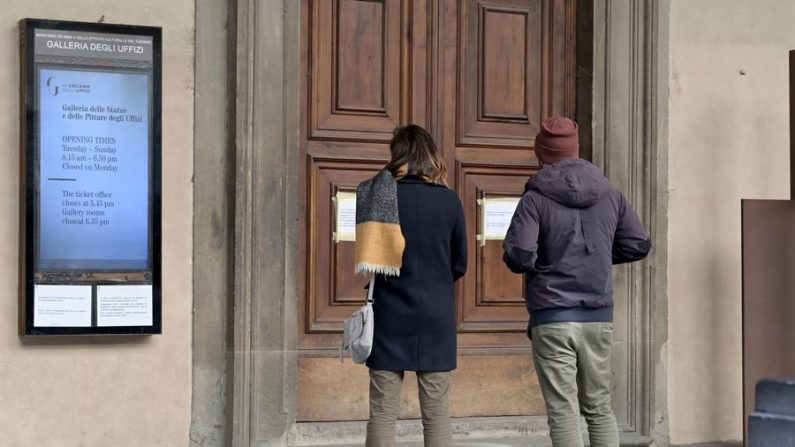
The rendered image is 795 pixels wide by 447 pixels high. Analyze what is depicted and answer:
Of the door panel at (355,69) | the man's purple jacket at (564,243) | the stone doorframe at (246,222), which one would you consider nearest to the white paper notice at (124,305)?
the stone doorframe at (246,222)

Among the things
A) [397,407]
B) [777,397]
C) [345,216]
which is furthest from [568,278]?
[777,397]

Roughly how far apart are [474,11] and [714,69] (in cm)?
144

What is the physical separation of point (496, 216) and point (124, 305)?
212cm

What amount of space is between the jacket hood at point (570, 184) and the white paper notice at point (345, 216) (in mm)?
1729

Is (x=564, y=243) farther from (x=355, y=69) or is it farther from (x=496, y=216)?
(x=355, y=69)

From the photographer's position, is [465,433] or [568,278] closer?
[568,278]

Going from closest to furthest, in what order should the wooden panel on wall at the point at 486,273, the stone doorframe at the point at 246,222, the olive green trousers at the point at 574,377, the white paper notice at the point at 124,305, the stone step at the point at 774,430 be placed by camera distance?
the stone step at the point at 774,430
the olive green trousers at the point at 574,377
the white paper notice at the point at 124,305
the stone doorframe at the point at 246,222
the wooden panel on wall at the point at 486,273

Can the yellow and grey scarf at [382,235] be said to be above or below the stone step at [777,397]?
above

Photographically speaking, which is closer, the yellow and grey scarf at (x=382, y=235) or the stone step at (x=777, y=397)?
the stone step at (x=777, y=397)

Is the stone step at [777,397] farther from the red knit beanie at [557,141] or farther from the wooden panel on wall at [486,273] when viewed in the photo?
the wooden panel on wall at [486,273]

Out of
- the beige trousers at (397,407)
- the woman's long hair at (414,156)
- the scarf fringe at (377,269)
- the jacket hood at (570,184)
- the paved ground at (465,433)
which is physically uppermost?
the woman's long hair at (414,156)

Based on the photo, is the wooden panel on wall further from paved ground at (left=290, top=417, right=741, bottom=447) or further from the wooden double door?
paved ground at (left=290, top=417, right=741, bottom=447)

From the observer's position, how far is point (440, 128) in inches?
316

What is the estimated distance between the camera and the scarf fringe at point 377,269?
20.1 ft
